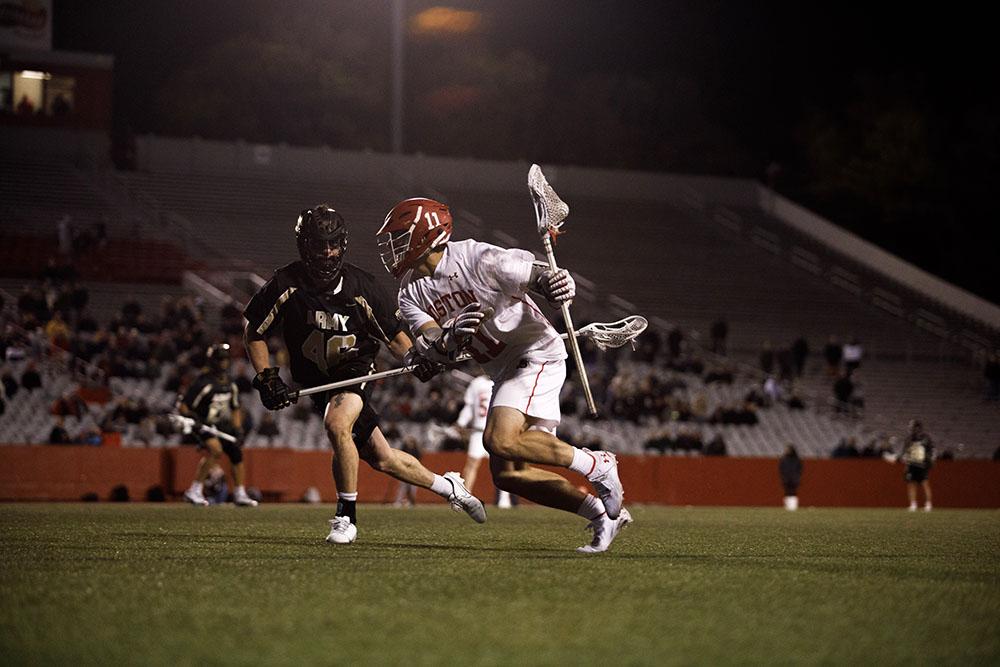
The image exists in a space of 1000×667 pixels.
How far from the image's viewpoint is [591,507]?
372 inches

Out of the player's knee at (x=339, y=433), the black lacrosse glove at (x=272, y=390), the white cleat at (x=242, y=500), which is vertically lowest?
the white cleat at (x=242, y=500)

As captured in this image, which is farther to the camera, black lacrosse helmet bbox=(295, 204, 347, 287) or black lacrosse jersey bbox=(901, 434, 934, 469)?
black lacrosse jersey bbox=(901, 434, 934, 469)

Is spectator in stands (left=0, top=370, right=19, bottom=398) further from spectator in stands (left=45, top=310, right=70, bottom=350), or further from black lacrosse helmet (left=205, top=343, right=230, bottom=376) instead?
black lacrosse helmet (left=205, top=343, right=230, bottom=376)

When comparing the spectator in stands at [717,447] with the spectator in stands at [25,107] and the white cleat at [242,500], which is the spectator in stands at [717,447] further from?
the spectator in stands at [25,107]

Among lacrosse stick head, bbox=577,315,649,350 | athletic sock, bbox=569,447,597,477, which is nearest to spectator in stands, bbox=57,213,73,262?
lacrosse stick head, bbox=577,315,649,350

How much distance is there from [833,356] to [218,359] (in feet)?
72.5

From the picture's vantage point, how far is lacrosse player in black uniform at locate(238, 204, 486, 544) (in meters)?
10.5

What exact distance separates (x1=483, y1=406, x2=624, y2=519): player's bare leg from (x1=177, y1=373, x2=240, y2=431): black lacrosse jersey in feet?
37.2

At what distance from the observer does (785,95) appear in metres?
66.8

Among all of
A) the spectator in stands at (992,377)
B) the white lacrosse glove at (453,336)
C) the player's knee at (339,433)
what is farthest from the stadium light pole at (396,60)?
the white lacrosse glove at (453,336)

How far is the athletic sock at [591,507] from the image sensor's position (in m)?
9.44

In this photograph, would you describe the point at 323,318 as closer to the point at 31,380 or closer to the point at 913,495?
the point at 31,380

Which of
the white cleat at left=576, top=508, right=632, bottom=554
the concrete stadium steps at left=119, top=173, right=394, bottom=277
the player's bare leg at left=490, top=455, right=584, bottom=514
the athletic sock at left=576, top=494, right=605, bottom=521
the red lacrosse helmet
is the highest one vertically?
the concrete stadium steps at left=119, top=173, right=394, bottom=277

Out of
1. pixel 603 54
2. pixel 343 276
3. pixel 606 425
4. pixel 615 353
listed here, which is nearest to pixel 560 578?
pixel 343 276
